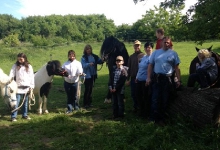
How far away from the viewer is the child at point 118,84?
5383 millimetres

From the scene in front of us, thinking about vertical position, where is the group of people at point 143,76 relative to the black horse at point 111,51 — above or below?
below

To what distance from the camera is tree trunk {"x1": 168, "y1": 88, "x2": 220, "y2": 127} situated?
412 cm

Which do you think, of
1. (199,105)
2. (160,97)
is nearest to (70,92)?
(160,97)

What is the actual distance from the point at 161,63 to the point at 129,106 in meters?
2.38

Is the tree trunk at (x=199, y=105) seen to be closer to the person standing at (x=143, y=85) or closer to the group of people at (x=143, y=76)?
the group of people at (x=143, y=76)

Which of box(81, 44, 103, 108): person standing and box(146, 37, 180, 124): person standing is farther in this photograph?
box(81, 44, 103, 108): person standing

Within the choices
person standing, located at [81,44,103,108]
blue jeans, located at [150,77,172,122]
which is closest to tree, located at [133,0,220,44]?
person standing, located at [81,44,103,108]

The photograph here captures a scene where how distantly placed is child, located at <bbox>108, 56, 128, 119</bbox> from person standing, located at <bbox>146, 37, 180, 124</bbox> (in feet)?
2.31

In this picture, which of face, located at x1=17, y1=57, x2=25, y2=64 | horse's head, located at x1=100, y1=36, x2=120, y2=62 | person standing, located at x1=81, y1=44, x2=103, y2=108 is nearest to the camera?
face, located at x1=17, y1=57, x2=25, y2=64

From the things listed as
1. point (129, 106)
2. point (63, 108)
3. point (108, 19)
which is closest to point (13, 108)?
point (63, 108)

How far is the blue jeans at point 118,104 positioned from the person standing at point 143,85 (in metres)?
0.43

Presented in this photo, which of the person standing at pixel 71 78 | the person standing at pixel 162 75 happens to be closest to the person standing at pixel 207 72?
the person standing at pixel 162 75

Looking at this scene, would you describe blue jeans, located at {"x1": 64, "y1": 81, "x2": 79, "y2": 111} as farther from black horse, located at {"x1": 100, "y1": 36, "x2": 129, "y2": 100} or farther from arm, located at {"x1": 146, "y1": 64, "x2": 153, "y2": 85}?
arm, located at {"x1": 146, "y1": 64, "x2": 153, "y2": 85}

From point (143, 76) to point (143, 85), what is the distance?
0.21 m
